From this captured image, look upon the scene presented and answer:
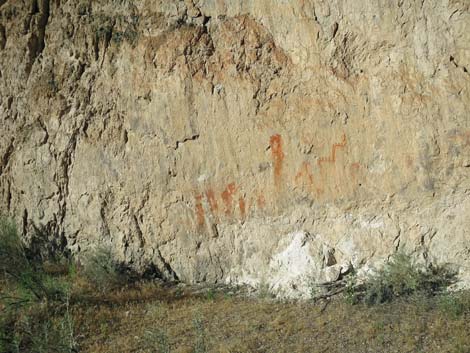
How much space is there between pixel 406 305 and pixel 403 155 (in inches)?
71.0

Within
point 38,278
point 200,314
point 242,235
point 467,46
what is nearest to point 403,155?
point 467,46

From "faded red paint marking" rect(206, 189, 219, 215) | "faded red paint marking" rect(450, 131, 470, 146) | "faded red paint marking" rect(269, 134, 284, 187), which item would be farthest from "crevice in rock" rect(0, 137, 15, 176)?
"faded red paint marking" rect(450, 131, 470, 146)

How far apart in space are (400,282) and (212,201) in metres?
2.67

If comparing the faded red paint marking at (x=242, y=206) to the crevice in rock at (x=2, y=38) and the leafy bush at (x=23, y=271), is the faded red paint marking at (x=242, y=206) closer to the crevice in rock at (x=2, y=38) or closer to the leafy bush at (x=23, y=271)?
the leafy bush at (x=23, y=271)

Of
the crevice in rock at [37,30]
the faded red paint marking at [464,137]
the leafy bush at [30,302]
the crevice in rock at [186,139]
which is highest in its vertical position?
the crevice in rock at [37,30]

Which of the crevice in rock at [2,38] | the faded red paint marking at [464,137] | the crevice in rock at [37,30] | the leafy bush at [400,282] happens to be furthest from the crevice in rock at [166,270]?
Answer: the crevice in rock at [2,38]

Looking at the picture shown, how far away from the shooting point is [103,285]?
6988mm

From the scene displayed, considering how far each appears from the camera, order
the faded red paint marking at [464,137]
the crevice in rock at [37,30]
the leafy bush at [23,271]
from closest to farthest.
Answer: the faded red paint marking at [464,137]
the leafy bush at [23,271]
the crevice in rock at [37,30]

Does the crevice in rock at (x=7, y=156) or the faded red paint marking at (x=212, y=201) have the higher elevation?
the crevice in rock at (x=7, y=156)

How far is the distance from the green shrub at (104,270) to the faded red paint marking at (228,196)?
5.62ft

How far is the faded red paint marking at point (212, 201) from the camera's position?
7.08 metres

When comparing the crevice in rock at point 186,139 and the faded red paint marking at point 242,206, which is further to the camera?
the crevice in rock at point 186,139

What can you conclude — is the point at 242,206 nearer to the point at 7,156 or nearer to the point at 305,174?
the point at 305,174

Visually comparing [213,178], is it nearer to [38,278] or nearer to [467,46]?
[38,278]
